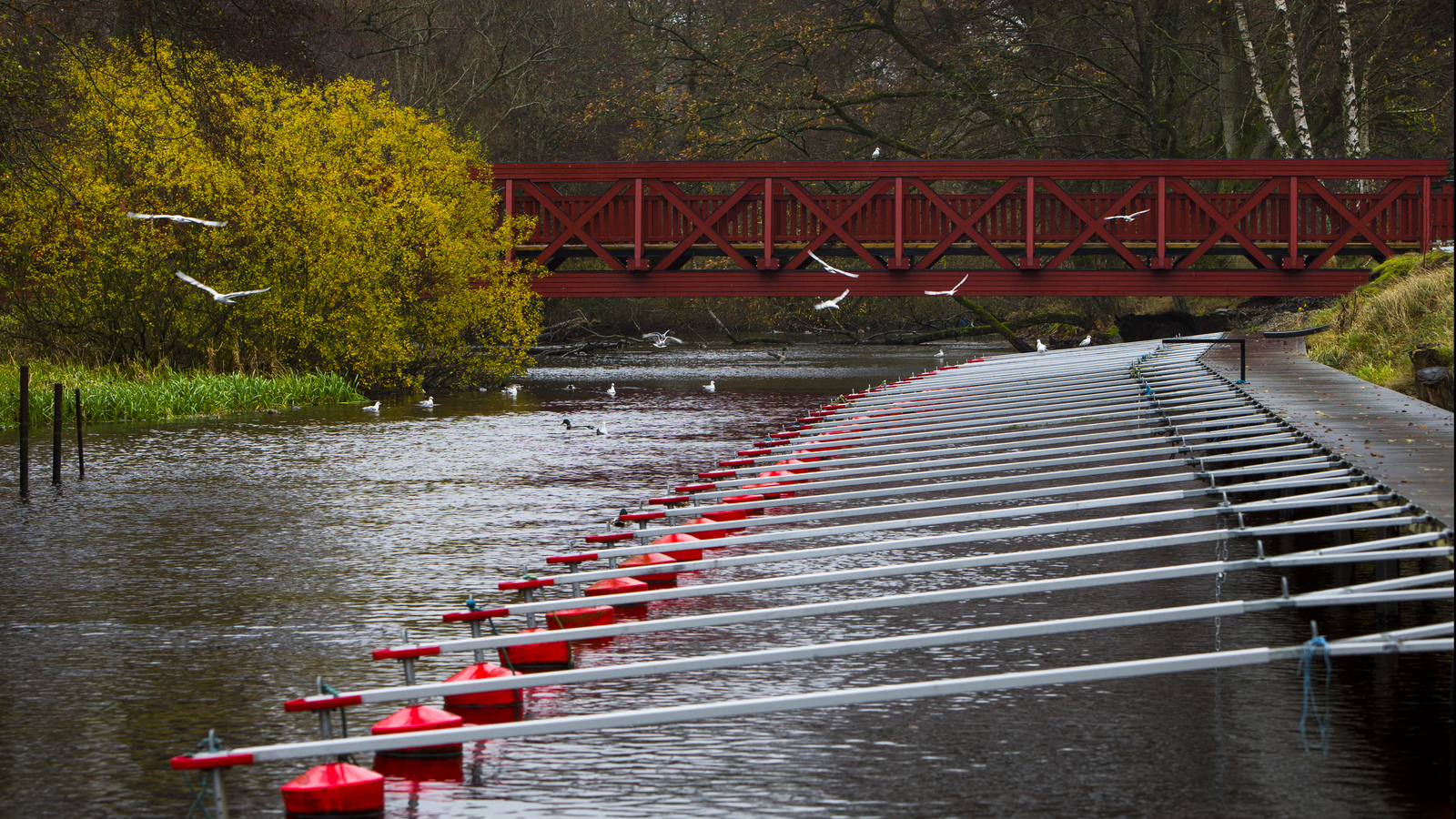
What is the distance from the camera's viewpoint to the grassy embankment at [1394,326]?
541 inches

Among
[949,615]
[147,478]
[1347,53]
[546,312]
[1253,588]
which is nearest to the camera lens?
[949,615]

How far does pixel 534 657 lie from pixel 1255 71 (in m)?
24.6

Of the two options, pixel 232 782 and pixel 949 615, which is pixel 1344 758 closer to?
pixel 949 615

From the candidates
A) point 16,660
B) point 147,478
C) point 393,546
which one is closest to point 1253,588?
point 393,546

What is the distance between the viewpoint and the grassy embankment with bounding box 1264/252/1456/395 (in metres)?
13.8

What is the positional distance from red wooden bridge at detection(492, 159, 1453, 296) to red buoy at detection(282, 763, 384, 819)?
78.8ft

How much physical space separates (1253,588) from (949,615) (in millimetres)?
1787

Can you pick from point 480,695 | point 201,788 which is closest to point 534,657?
point 480,695

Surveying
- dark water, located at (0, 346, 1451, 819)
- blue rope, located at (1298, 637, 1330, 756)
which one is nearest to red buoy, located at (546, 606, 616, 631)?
dark water, located at (0, 346, 1451, 819)

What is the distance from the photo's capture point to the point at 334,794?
204 inches

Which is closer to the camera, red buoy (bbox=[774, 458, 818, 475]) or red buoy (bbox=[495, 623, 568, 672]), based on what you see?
red buoy (bbox=[495, 623, 568, 672])

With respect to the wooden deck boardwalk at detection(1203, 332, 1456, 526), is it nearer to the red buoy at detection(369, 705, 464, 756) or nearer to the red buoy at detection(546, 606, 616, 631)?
the red buoy at detection(369, 705, 464, 756)

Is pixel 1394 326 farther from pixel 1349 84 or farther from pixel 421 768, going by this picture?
pixel 1349 84

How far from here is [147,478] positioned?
14703mm
